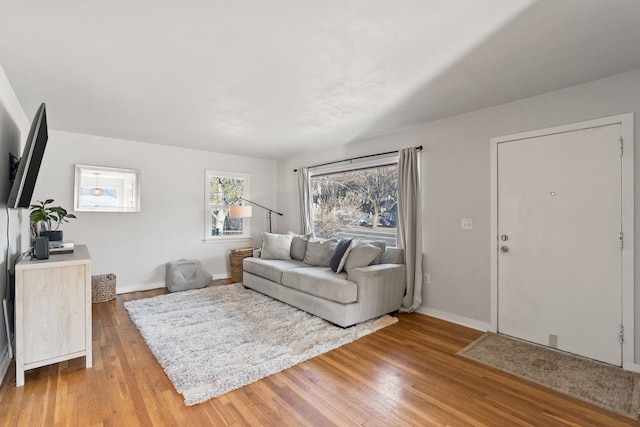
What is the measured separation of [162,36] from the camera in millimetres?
1898

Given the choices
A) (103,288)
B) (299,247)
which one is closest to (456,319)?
(299,247)

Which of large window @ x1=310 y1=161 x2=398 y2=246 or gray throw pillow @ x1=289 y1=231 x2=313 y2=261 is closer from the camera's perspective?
large window @ x1=310 y1=161 x2=398 y2=246

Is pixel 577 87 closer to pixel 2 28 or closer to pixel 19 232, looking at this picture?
pixel 2 28

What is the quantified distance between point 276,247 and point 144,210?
2.16 metres

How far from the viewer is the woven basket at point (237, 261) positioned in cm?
527

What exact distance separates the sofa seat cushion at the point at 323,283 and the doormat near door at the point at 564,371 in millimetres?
1151

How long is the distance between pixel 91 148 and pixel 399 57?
174 inches

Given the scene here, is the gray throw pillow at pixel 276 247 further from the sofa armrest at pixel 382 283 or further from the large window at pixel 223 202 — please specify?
the sofa armrest at pixel 382 283

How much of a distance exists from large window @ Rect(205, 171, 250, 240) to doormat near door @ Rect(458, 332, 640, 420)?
4303 mm

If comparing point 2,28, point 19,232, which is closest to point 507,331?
point 2,28

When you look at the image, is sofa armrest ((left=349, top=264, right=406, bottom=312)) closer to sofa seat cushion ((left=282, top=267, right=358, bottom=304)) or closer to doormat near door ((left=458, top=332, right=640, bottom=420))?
sofa seat cushion ((left=282, top=267, right=358, bottom=304))

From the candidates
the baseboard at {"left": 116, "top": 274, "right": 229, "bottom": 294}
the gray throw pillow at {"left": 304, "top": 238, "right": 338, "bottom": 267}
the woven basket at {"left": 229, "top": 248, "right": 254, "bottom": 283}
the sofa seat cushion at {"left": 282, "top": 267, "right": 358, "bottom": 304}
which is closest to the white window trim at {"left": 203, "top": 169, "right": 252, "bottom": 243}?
the woven basket at {"left": 229, "top": 248, "right": 254, "bottom": 283}

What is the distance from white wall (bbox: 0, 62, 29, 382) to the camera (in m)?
2.33

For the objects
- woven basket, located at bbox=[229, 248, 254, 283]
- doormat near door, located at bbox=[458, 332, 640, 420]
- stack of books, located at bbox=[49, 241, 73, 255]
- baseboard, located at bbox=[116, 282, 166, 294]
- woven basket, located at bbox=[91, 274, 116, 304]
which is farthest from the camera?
woven basket, located at bbox=[229, 248, 254, 283]
